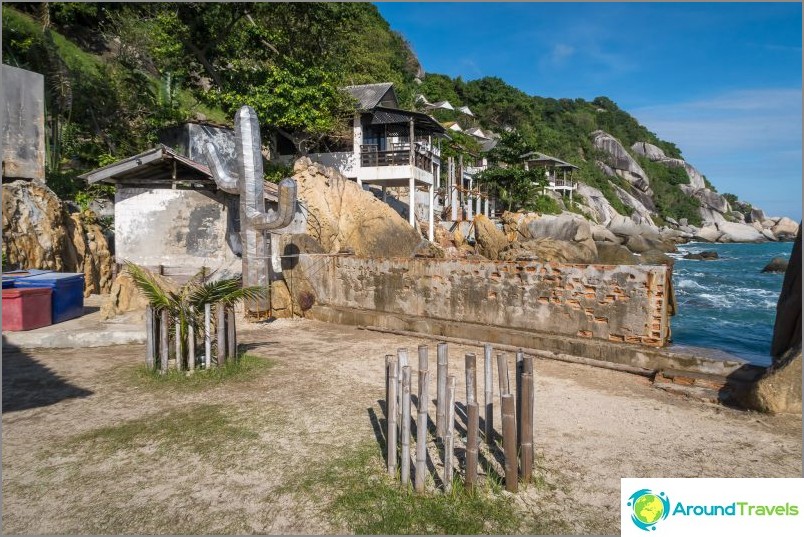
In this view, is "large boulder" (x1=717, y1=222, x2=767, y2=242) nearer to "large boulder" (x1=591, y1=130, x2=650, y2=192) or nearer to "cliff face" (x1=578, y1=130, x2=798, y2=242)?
"cliff face" (x1=578, y1=130, x2=798, y2=242)

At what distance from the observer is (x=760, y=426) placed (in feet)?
18.6

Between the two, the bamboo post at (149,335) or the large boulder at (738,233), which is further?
the large boulder at (738,233)

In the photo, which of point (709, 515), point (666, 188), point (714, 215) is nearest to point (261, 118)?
point (709, 515)

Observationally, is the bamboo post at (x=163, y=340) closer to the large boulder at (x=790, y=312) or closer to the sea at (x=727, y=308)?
the sea at (x=727, y=308)

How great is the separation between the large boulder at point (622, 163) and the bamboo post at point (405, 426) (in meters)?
79.8

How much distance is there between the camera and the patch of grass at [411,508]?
377 cm

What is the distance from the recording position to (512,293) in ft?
31.1

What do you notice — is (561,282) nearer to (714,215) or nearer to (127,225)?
(127,225)

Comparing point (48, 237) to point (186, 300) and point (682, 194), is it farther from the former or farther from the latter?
point (682, 194)

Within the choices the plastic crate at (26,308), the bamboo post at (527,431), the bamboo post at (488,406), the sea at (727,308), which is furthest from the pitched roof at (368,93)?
the bamboo post at (527,431)

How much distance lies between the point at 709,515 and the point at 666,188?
86.0 metres

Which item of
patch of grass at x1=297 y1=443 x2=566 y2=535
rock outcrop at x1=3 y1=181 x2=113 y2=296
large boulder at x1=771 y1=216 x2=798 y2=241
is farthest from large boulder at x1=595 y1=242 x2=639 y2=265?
large boulder at x1=771 y1=216 x2=798 y2=241

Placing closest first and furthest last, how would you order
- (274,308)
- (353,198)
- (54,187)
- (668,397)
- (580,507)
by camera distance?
(580,507)
(668,397)
(274,308)
(54,187)
(353,198)

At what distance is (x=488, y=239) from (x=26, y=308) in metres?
24.5
